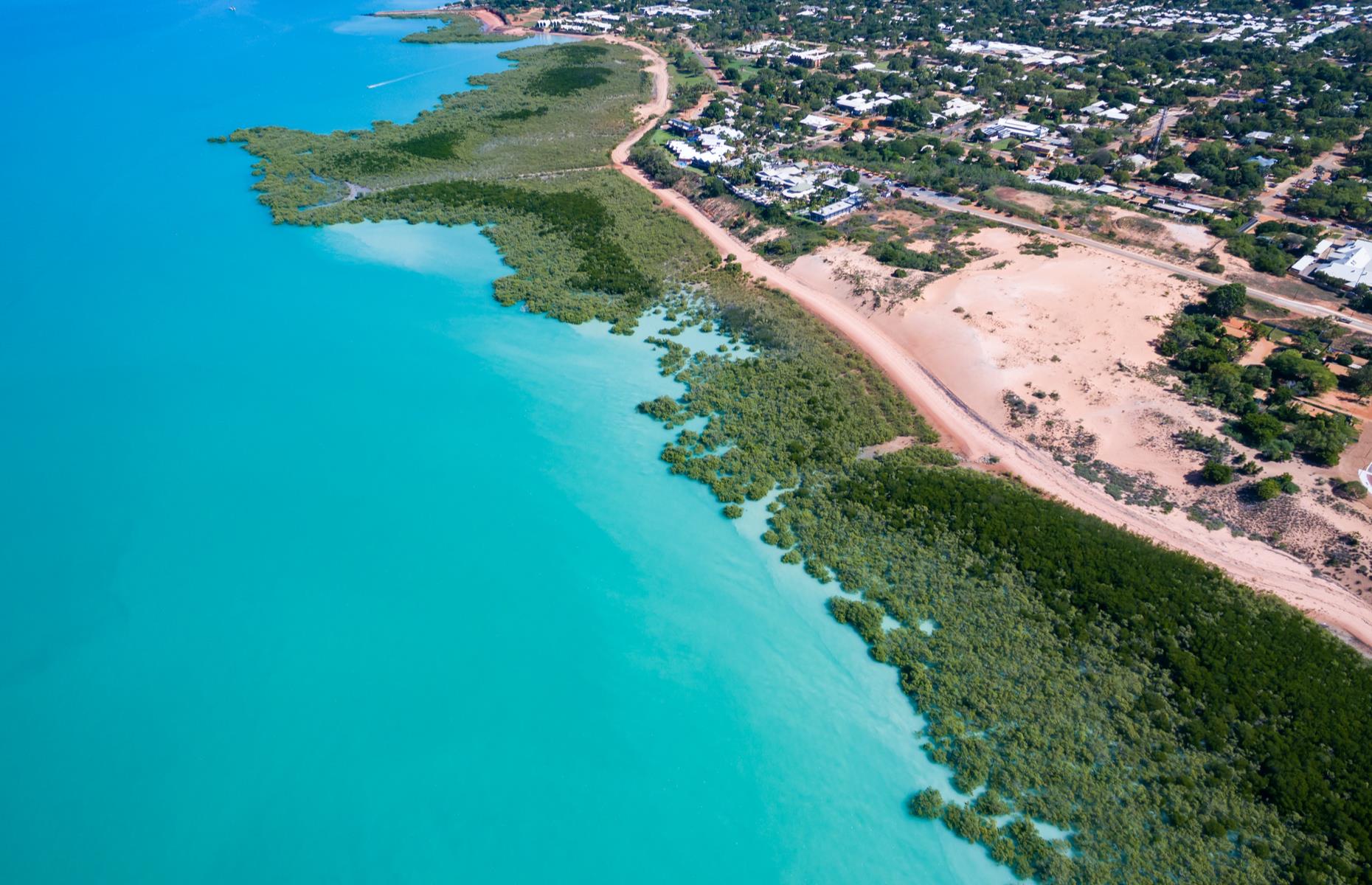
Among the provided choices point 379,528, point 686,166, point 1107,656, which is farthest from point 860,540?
point 686,166

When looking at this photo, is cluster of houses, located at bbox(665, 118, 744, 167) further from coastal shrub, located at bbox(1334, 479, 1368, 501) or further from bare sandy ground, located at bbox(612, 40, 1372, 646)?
coastal shrub, located at bbox(1334, 479, 1368, 501)

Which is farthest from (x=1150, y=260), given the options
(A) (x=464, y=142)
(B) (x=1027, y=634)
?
(A) (x=464, y=142)

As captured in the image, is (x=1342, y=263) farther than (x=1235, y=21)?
No

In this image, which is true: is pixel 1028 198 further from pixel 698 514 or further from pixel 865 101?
pixel 698 514

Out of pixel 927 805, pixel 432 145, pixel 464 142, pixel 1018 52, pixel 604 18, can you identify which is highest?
pixel 604 18

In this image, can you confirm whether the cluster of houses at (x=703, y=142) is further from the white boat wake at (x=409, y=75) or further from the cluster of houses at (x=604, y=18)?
the cluster of houses at (x=604, y=18)

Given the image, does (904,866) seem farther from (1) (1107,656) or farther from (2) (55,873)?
(2) (55,873)
